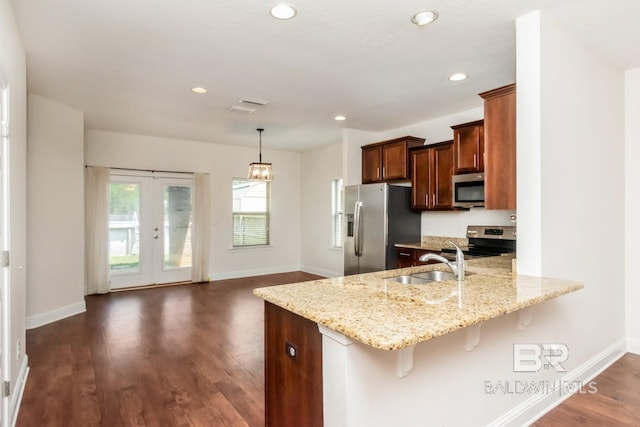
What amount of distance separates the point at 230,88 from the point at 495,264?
2.99 meters

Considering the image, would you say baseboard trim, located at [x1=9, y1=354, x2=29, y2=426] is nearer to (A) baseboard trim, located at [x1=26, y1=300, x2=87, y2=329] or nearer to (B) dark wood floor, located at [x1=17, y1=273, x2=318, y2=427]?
(B) dark wood floor, located at [x1=17, y1=273, x2=318, y2=427]

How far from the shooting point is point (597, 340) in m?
2.92

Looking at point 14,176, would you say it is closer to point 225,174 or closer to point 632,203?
point 225,174

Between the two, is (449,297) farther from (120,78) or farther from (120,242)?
(120,242)

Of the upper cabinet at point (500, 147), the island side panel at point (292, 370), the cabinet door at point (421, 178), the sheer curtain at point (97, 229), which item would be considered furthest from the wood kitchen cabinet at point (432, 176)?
the sheer curtain at point (97, 229)

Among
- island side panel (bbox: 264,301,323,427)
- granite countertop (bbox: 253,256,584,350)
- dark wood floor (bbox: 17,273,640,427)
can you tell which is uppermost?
granite countertop (bbox: 253,256,584,350)

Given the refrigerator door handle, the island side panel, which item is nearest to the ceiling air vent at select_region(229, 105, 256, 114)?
the refrigerator door handle

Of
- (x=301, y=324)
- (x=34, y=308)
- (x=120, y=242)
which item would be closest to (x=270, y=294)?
(x=301, y=324)

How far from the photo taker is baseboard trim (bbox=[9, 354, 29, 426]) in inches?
87.8

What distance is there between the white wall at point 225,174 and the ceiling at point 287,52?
124 cm

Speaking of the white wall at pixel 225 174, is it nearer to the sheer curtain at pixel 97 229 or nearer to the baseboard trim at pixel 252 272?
the baseboard trim at pixel 252 272

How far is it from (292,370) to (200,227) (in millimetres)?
5136

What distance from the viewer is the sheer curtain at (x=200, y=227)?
6418 mm

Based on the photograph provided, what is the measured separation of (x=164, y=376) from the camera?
9.34 ft
